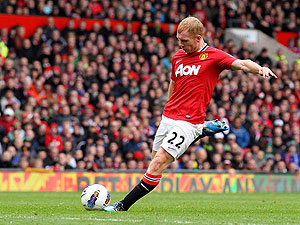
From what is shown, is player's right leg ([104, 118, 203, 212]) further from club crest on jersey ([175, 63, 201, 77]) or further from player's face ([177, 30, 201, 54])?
player's face ([177, 30, 201, 54])

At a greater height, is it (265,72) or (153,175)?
(265,72)

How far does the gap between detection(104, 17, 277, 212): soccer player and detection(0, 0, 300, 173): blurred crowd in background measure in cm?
866

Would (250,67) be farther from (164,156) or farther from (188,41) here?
(164,156)

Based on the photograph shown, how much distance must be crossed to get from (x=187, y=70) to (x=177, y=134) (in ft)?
2.75

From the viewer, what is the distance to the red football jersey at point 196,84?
9250 mm

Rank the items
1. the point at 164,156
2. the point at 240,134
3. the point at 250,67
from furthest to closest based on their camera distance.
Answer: the point at 240,134 < the point at 164,156 < the point at 250,67

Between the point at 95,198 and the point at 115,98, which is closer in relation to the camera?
the point at 95,198

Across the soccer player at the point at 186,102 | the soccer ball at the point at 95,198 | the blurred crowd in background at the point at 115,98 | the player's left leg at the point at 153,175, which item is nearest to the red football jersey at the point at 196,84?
the soccer player at the point at 186,102

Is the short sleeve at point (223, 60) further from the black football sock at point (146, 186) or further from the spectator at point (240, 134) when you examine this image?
the spectator at point (240, 134)

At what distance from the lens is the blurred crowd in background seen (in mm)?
18312

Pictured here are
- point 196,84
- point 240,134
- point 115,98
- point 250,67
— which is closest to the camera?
point 250,67

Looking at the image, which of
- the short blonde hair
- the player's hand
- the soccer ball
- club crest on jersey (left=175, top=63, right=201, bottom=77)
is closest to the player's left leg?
the soccer ball

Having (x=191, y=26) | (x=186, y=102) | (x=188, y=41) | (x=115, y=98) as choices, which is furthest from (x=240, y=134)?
(x=191, y=26)

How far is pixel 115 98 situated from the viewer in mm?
20641
